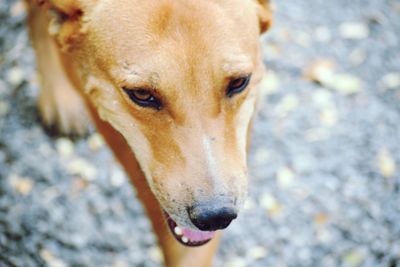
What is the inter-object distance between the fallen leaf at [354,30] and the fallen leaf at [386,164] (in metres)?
0.84

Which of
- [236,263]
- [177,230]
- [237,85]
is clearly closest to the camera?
[237,85]

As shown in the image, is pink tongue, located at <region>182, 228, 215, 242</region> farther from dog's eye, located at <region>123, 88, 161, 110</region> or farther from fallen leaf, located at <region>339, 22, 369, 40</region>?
fallen leaf, located at <region>339, 22, 369, 40</region>

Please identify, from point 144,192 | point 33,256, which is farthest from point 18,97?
point 144,192

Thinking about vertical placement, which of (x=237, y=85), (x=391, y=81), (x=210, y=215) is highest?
(x=237, y=85)

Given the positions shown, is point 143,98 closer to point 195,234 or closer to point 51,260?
point 195,234

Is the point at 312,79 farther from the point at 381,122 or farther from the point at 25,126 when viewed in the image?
the point at 25,126

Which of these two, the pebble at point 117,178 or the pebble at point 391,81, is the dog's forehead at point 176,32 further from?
the pebble at point 391,81

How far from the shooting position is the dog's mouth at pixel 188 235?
2.46 meters

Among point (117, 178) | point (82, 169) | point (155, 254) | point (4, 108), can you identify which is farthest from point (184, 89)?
point (4, 108)

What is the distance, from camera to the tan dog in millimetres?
2209

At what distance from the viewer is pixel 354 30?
4152mm

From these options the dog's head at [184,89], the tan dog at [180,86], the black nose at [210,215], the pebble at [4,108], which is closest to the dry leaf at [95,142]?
the pebble at [4,108]

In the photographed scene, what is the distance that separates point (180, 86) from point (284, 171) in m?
1.54

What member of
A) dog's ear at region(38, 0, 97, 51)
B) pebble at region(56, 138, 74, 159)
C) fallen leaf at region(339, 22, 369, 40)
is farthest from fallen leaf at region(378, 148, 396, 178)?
dog's ear at region(38, 0, 97, 51)
